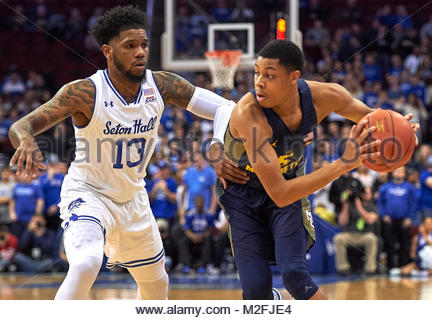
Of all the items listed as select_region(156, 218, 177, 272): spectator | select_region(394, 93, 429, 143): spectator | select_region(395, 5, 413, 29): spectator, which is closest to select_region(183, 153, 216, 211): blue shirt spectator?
select_region(156, 218, 177, 272): spectator

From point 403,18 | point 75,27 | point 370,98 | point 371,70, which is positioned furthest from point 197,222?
point 403,18

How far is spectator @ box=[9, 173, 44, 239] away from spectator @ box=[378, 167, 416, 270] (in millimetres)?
5677

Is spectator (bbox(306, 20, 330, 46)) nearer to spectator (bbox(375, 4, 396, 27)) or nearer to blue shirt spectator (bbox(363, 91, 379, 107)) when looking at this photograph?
spectator (bbox(375, 4, 396, 27))

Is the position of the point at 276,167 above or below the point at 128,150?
below

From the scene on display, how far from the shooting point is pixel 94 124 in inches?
169

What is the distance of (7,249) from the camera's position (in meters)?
10.2

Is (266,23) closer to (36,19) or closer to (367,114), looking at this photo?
(367,114)

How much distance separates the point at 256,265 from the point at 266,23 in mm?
6156

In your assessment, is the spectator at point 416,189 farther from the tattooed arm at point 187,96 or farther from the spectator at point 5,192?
the spectator at point 5,192

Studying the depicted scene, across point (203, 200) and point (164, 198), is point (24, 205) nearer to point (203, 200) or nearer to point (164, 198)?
point (164, 198)

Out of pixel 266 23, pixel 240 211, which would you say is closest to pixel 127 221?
pixel 240 211

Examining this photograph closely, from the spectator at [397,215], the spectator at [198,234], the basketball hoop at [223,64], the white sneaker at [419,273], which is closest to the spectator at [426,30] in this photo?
the spectator at [397,215]

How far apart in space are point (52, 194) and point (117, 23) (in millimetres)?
6793

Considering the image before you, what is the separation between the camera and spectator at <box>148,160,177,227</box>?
10164 mm
